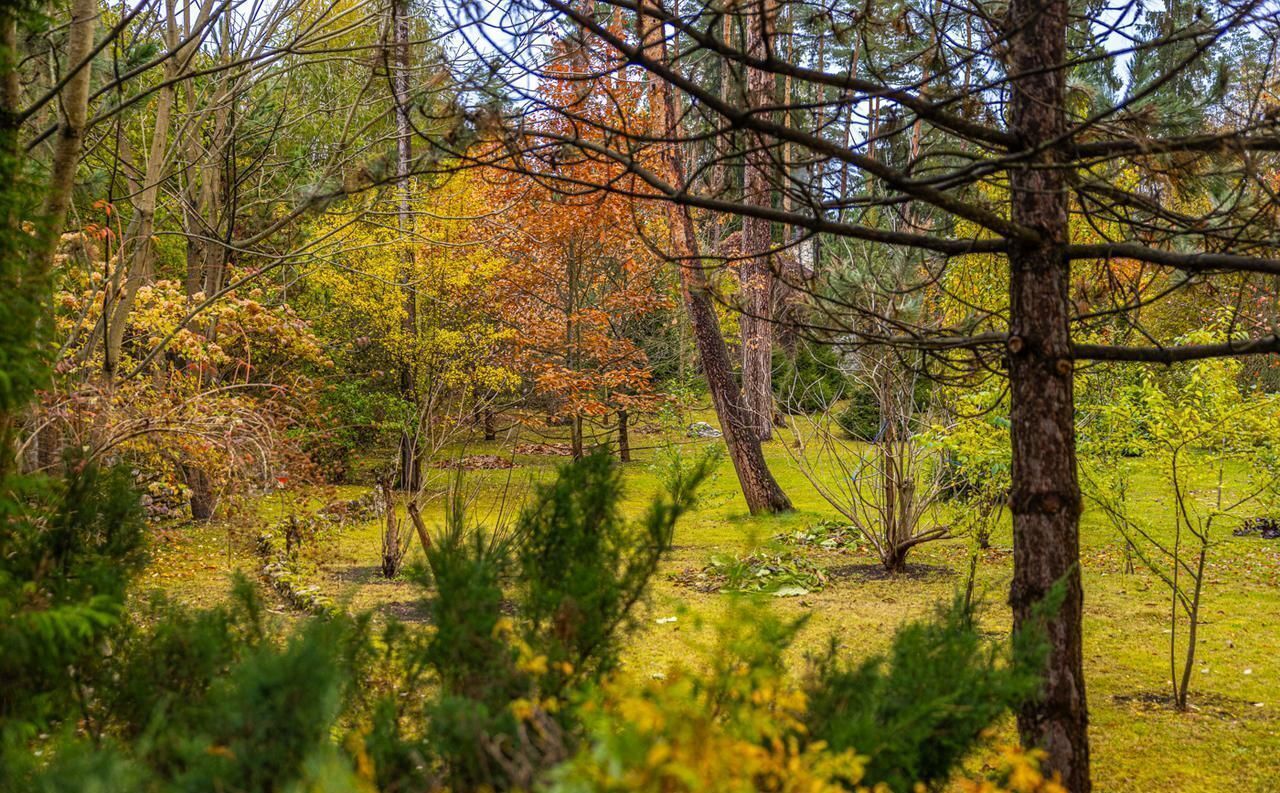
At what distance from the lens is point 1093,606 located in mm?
8164

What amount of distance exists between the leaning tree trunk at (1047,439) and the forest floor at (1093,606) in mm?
287

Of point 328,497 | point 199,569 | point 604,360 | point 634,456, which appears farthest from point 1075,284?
point 634,456

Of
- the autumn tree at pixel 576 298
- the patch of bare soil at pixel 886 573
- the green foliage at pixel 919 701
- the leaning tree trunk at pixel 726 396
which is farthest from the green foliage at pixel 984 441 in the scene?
the autumn tree at pixel 576 298

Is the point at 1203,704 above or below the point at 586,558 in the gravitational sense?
below

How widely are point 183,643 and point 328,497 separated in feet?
19.9

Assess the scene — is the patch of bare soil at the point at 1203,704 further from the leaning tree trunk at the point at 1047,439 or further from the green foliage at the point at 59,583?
the green foliage at the point at 59,583

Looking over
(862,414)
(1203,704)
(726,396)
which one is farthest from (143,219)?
(862,414)

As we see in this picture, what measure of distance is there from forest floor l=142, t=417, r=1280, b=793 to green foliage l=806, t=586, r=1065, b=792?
1.52 ft

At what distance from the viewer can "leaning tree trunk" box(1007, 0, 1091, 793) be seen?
3.32 metres

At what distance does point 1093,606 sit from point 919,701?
259 inches

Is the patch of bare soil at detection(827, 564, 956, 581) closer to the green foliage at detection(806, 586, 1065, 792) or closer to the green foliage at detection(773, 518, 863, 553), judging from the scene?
the green foliage at detection(773, 518, 863, 553)

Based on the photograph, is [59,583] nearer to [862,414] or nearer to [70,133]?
Result: [70,133]

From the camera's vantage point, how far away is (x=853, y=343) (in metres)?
3.88

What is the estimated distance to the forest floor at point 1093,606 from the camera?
16.3ft
